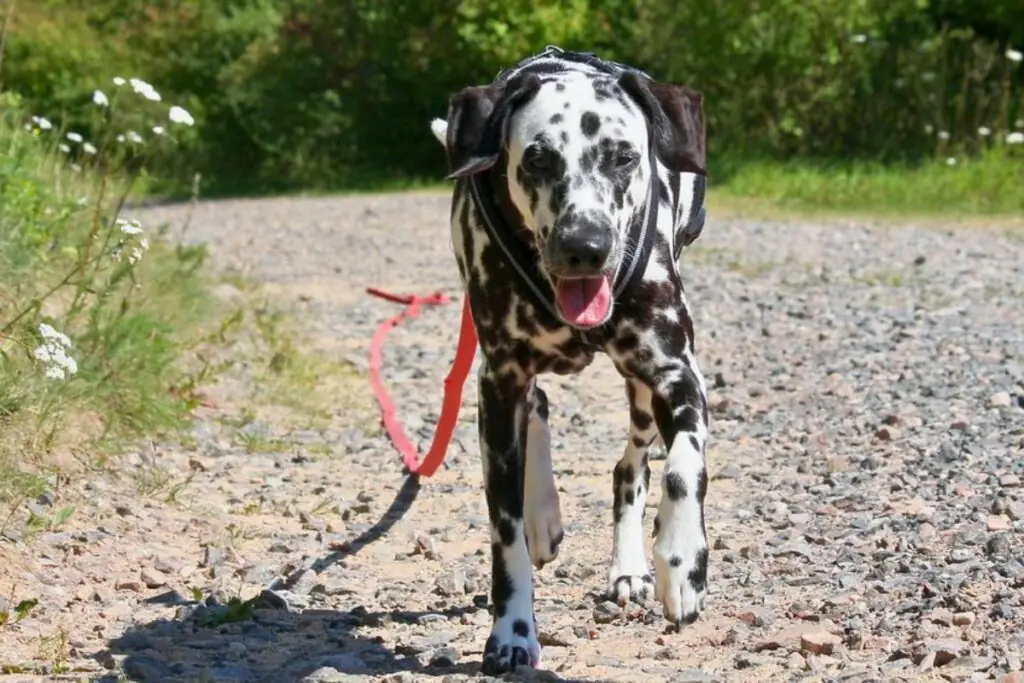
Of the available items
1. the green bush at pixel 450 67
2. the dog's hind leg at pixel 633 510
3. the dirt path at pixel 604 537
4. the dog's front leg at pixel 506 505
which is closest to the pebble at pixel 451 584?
the dirt path at pixel 604 537

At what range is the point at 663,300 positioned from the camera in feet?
17.4

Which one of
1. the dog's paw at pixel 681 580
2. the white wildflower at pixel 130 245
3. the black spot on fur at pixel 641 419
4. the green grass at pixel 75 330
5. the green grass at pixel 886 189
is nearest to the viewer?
the dog's paw at pixel 681 580

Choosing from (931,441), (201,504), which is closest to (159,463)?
(201,504)

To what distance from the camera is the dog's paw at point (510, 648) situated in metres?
5.15

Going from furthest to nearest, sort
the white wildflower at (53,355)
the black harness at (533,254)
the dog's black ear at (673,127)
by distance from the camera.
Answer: the white wildflower at (53,355) < the dog's black ear at (673,127) < the black harness at (533,254)

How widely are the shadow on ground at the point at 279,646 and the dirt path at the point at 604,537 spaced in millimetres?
12

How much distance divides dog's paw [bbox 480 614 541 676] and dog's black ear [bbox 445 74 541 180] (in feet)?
4.22

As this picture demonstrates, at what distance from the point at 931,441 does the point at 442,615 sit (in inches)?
98.6

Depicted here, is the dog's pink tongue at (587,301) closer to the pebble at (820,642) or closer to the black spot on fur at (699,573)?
the black spot on fur at (699,573)

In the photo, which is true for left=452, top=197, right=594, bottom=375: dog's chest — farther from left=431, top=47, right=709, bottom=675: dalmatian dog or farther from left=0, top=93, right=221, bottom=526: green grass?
left=0, top=93, right=221, bottom=526: green grass

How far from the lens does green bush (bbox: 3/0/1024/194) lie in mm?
21734

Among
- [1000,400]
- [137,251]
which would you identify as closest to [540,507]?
[137,251]

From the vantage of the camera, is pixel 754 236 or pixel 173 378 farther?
pixel 754 236

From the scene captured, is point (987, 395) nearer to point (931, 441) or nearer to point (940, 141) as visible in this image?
point (931, 441)
